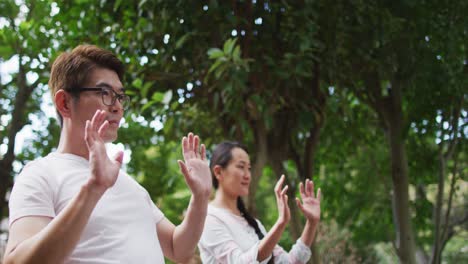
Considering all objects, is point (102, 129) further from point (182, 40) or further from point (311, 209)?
point (182, 40)

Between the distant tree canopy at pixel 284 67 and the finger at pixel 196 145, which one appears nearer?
the finger at pixel 196 145

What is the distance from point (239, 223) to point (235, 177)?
25 cm

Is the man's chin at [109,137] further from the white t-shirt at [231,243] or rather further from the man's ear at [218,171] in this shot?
the man's ear at [218,171]

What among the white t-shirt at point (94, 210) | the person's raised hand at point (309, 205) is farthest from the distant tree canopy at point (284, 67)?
the white t-shirt at point (94, 210)

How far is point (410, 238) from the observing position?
517cm

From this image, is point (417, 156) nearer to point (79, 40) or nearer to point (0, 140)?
point (79, 40)

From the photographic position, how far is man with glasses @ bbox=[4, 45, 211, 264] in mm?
1375

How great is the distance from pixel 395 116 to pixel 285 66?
2028 millimetres

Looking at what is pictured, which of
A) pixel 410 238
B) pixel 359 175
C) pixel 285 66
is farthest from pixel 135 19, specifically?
pixel 359 175

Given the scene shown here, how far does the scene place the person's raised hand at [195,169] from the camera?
181cm

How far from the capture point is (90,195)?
4.52ft

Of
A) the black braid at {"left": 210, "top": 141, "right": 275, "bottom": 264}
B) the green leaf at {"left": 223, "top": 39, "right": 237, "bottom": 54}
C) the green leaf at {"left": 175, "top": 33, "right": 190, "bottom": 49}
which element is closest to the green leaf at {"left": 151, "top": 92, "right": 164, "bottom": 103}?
the green leaf at {"left": 175, "top": 33, "right": 190, "bottom": 49}

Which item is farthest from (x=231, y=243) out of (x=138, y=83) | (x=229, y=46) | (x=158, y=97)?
(x=138, y=83)

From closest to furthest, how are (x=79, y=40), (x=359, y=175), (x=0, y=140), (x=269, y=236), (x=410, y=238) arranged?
(x=269, y=236) < (x=79, y=40) < (x=410, y=238) < (x=359, y=175) < (x=0, y=140)
